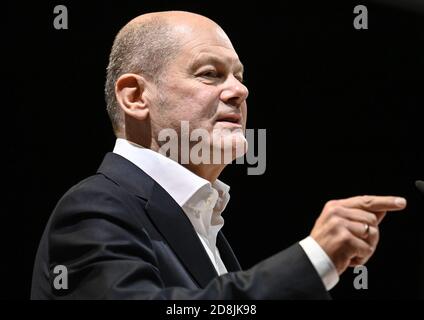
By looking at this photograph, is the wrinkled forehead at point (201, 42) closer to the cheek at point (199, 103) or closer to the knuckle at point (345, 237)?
the cheek at point (199, 103)

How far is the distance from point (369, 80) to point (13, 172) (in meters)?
1.46

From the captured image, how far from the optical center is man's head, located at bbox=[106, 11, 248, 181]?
1.85 meters

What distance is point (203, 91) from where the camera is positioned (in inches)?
73.0

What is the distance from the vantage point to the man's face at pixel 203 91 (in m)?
1.84

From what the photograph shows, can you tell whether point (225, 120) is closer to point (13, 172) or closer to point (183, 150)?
point (183, 150)

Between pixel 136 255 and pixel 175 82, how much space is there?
21.2 inches

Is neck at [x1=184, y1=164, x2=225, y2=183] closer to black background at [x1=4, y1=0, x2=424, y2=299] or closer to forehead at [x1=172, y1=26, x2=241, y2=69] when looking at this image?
forehead at [x1=172, y1=26, x2=241, y2=69]

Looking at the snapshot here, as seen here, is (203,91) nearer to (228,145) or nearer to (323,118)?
(228,145)

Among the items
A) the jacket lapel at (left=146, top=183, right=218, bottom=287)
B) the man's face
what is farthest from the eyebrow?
the jacket lapel at (left=146, top=183, right=218, bottom=287)

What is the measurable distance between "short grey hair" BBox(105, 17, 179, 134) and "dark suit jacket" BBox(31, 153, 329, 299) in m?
0.24

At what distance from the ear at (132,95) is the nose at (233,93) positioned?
203mm

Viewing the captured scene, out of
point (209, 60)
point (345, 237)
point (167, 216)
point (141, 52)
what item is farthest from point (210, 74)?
point (345, 237)

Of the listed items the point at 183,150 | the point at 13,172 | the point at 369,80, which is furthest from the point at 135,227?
the point at 369,80

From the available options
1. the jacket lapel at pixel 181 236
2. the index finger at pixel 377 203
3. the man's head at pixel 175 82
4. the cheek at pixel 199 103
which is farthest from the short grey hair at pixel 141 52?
the index finger at pixel 377 203
